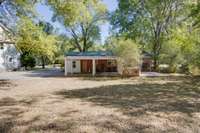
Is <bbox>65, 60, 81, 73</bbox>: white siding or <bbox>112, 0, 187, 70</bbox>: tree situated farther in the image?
<bbox>112, 0, 187, 70</bbox>: tree

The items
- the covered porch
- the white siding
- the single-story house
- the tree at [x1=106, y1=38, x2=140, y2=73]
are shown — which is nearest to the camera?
the tree at [x1=106, y1=38, x2=140, y2=73]

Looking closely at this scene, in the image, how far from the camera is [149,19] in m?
44.5

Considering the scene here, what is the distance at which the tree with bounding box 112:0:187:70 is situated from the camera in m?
42.2

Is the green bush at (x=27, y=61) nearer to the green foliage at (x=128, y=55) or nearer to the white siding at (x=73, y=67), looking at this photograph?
the white siding at (x=73, y=67)

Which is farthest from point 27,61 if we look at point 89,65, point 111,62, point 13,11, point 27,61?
point 13,11

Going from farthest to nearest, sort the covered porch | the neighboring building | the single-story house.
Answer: the neighboring building → the covered porch → the single-story house

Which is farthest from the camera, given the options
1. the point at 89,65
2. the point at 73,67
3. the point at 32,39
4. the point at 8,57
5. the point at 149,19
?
the point at 149,19

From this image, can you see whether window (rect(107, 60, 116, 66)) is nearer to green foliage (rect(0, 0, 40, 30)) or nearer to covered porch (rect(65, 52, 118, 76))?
covered porch (rect(65, 52, 118, 76))

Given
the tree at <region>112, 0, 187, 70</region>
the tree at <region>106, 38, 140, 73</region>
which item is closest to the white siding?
the tree at <region>106, 38, 140, 73</region>

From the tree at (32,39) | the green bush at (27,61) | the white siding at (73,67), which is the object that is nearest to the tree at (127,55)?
the white siding at (73,67)

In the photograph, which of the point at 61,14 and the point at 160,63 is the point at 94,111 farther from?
the point at 160,63

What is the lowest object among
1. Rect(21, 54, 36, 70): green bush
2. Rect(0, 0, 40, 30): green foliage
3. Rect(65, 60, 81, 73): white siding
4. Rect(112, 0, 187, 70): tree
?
Rect(65, 60, 81, 73): white siding

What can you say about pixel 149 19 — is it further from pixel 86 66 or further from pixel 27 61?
pixel 27 61

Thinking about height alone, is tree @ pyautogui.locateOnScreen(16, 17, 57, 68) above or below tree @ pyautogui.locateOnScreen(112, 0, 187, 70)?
below
